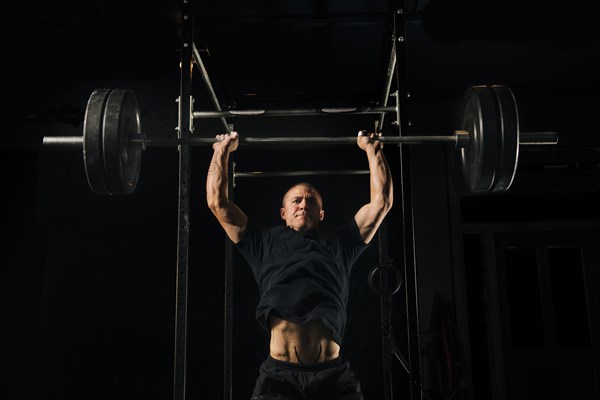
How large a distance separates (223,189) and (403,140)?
876mm

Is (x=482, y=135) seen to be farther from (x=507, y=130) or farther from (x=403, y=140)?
(x=403, y=140)

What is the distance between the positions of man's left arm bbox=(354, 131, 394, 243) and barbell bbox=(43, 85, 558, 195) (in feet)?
0.57

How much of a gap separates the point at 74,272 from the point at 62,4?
189 centimetres

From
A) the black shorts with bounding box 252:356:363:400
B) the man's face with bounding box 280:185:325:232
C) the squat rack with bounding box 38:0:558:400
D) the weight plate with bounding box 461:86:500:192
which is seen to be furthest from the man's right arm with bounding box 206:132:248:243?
the weight plate with bounding box 461:86:500:192

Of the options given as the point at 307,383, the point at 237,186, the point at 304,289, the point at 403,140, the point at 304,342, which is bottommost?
the point at 307,383

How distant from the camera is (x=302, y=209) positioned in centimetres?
272

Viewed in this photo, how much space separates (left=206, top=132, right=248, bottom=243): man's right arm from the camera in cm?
224

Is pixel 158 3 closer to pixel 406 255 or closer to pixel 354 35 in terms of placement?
pixel 354 35

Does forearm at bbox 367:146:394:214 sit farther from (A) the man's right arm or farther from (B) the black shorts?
(B) the black shorts

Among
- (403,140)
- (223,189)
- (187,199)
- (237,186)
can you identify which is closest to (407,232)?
(403,140)

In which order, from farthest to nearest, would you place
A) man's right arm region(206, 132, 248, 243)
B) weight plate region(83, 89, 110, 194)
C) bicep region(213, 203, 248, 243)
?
bicep region(213, 203, 248, 243)
man's right arm region(206, 132, 248, 243)
weight plate region(83, 89, 110, 194)

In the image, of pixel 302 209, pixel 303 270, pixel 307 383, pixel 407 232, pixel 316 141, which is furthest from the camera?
pixel 302 209

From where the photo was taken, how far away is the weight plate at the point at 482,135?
6.48 feet

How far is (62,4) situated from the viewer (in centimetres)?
285
